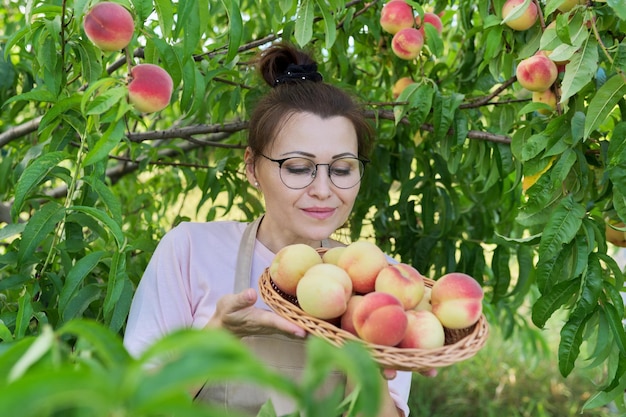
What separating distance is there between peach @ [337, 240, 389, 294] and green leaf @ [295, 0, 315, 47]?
470 mm

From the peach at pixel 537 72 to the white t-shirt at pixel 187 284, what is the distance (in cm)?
61

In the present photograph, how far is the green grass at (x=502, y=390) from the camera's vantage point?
3.34 metres

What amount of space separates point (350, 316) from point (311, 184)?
1.27 feet

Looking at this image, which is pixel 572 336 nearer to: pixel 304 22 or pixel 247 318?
pixel 247 318

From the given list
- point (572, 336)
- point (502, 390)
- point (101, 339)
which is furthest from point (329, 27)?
point (502, 390)

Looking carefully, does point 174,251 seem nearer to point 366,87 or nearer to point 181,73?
point 181,73

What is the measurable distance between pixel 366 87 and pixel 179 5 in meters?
1.08

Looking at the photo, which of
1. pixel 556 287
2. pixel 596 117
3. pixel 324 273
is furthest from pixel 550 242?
pixel 324 273

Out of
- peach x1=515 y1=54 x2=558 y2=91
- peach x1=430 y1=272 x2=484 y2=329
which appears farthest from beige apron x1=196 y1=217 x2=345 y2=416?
peach x1=515 y1=54 x2=558 y2=91

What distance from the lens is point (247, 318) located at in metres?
1.09

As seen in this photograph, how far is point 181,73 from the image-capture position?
1.19m

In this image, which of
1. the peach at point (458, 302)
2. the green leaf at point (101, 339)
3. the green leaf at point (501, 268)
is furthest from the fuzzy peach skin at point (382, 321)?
the green leaf at point (501, 268)

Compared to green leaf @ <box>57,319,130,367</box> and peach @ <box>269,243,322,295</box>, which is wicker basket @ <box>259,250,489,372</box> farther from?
green leaf @ <box>57,319,130,367</box>

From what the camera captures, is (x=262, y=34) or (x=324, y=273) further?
(x=262, y=34)
